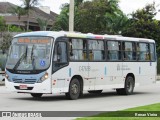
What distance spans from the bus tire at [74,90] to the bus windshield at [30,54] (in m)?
1.62

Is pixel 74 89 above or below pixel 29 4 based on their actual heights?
below

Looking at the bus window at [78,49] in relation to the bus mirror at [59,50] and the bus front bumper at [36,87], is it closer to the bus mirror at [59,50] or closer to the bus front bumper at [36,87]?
the bus mirror at [59,50]

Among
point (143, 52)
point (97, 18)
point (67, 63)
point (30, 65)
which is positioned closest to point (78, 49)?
point (67, 63)

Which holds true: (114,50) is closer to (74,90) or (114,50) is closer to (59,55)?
(74,90)

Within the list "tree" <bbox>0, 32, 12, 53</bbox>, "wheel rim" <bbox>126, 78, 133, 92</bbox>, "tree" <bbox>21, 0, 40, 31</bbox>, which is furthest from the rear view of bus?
"tree" <bbox>21, 0, 40, 31</bbox>

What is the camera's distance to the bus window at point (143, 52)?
24781 millimetres

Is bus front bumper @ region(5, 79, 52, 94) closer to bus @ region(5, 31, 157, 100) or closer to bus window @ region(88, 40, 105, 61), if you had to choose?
bus @ region(5, 31, 157, 100)

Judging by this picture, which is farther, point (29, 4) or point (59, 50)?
point (29, 4)

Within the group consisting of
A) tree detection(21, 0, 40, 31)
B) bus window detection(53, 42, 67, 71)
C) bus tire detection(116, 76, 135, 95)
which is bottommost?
bus tire detection(116, 76, 135, 95)

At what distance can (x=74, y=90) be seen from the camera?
1983 cm

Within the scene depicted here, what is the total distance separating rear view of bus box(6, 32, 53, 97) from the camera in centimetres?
1855

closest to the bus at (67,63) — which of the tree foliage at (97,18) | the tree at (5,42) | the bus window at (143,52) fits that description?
the bus window at (143,52)

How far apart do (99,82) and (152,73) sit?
201 inches

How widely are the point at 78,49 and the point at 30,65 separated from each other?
8.09 feet
